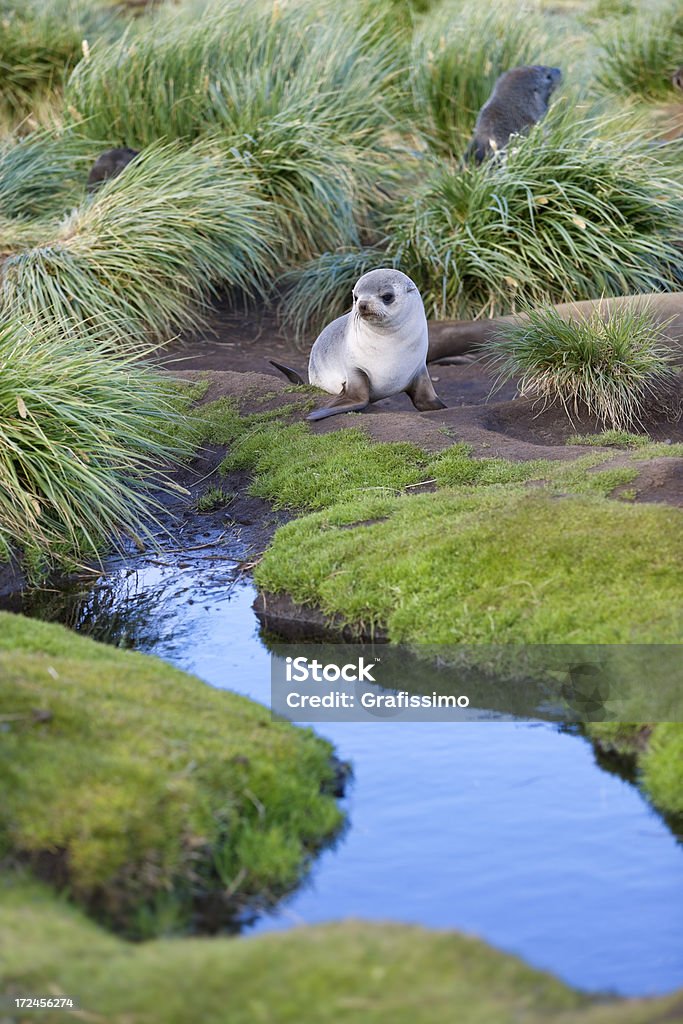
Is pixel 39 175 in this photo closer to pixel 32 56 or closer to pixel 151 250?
pixel 151 250

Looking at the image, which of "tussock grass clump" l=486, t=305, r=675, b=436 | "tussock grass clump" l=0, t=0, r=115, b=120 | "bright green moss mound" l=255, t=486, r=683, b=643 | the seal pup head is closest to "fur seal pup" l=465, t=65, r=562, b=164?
"tussock grass clump" l=486, t=305, r=675, b=436

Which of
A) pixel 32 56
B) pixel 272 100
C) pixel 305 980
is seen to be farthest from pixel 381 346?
pixel 32 56

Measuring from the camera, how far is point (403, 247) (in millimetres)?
10016

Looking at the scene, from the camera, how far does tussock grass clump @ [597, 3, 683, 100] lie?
14273 millimetres

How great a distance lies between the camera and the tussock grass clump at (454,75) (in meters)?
12.3

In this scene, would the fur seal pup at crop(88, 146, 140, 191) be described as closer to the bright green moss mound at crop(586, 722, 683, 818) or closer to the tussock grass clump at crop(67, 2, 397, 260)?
the tussock grass clump at crop(67, 2, 397, 260)

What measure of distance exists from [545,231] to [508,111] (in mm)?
1872

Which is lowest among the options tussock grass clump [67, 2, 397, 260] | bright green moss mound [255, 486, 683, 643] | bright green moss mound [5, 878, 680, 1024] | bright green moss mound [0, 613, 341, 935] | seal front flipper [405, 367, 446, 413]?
seal front flipper [405, 367, 446, 413]

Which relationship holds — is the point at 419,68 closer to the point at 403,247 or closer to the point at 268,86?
the point at 268,86

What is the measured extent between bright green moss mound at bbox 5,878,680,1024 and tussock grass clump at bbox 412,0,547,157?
10.6 m

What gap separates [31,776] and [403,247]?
744 cm

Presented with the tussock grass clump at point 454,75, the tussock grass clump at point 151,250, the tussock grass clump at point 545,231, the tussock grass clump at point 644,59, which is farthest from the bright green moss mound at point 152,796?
the tussock grass clump at point 644,59

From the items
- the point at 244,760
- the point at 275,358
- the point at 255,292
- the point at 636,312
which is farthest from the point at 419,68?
the point at 244,760

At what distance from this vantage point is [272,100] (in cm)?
→ 1130
